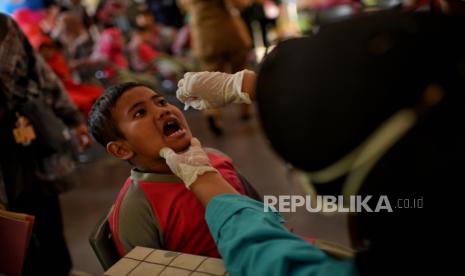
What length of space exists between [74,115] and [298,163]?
5.53ft

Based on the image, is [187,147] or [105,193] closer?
[187,147]

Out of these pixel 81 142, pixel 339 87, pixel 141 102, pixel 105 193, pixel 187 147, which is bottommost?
pixel 105 193

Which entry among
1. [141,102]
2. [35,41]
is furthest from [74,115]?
[35,41]

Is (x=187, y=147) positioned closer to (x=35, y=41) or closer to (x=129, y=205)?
(x=129, y=205)

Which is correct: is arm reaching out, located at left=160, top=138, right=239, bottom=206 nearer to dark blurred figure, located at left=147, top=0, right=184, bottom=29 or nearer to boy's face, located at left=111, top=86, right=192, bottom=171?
boy's face, located at left=111, top=86, right=192, bottom=171

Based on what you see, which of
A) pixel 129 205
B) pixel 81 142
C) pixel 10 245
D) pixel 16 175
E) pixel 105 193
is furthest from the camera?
pixel 105 193

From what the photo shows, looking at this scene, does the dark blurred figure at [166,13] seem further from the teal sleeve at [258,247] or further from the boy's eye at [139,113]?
the teal sleeve at [258,247]

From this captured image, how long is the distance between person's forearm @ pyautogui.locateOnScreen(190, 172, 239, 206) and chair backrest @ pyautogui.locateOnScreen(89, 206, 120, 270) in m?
0.39

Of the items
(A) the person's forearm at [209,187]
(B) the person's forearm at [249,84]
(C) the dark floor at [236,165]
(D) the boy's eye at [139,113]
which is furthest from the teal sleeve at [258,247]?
(C) the dark floor at [236,165]

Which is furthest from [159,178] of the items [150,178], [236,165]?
[236,165]

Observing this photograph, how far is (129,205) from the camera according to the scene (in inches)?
49.0

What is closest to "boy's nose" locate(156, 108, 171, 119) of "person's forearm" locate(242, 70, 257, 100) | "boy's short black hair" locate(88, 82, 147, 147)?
"boy's short black hair" locate(88, 82, 147, 147)

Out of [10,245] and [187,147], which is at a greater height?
[187,147]

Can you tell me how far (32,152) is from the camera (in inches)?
73.5
